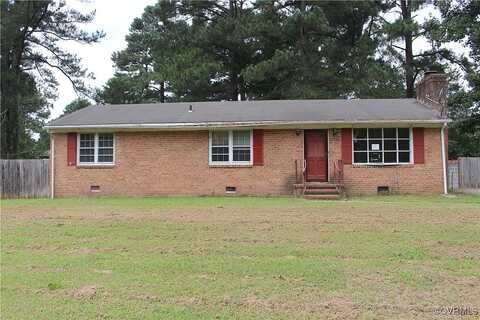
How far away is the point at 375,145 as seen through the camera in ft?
54.0

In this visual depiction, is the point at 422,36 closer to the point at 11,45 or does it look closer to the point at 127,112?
the point at 127,112

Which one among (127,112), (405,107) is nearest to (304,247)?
(405,107)

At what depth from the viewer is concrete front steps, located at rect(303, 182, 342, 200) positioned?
49.8ft

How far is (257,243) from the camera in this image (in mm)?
7176

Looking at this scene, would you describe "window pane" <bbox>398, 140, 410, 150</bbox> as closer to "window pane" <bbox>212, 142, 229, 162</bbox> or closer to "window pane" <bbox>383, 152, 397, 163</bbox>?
"window pane" <bbox>383, 152, 397, 163</bbox>

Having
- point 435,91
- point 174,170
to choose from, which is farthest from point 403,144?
point 174,170

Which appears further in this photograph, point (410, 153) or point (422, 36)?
point (422, 36)

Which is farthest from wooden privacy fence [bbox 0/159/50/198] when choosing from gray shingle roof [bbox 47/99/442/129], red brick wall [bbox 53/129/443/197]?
gray shingle roof [bbox 47/99/442/129]

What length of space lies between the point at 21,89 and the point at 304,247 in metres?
29.0

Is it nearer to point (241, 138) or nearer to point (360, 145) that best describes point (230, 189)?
point (241, 138)

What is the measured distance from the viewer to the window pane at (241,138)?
17.0m

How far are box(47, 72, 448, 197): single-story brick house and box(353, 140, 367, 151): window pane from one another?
4cm

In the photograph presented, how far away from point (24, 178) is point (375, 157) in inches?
538

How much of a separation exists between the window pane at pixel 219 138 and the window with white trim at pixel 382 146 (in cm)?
468
